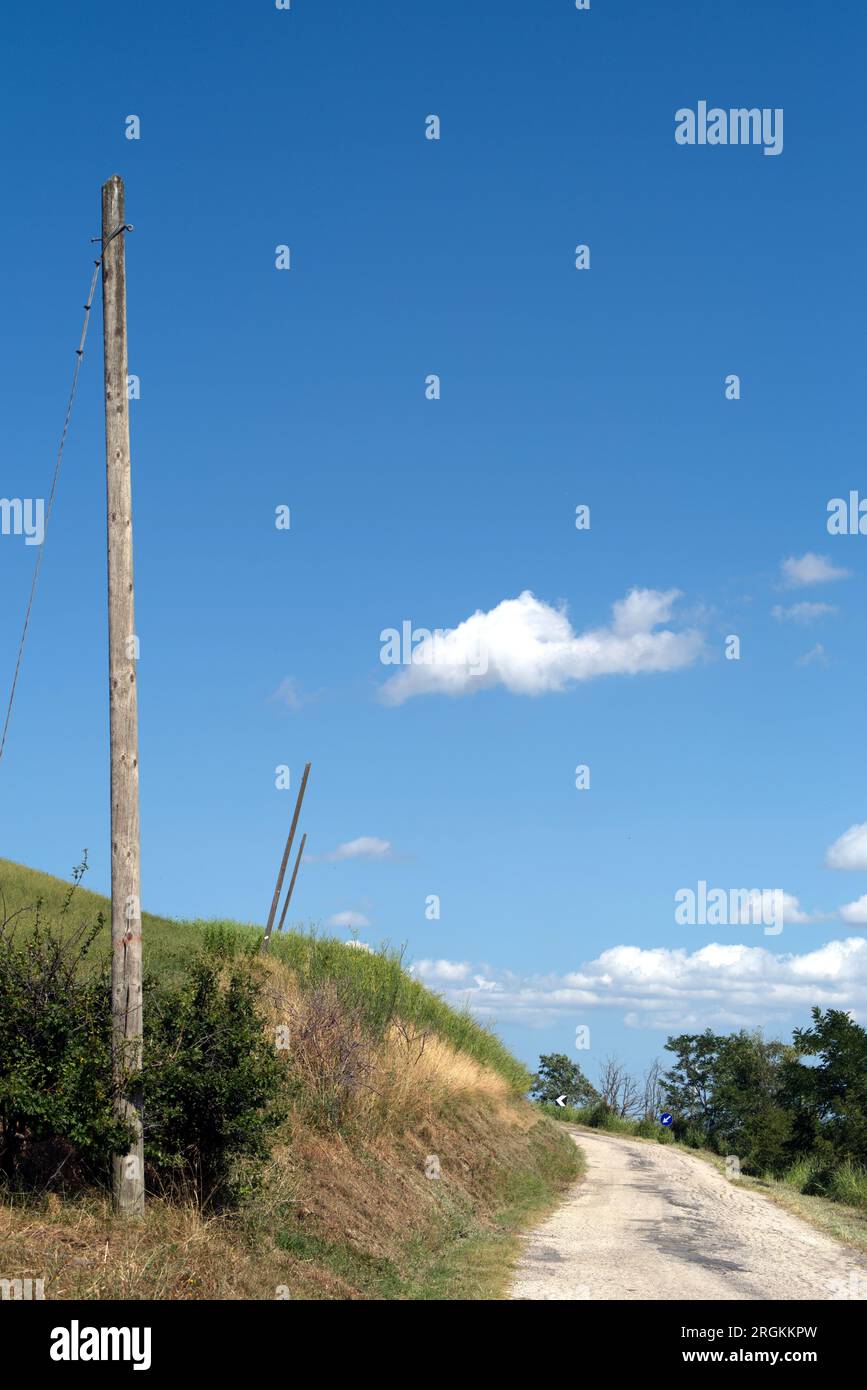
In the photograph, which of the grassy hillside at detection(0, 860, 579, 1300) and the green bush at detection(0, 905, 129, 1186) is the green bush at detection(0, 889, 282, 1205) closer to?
the green bush at detection(0, 905, 129, 1186)

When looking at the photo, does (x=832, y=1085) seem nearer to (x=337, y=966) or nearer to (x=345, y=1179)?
(x=337, y=966)

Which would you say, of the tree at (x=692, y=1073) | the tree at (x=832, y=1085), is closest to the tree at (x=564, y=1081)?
the tree at (x=692, y=1073)

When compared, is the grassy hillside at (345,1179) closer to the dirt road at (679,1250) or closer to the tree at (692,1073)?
the dirt road at (679,1250)

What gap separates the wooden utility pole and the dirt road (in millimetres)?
5153

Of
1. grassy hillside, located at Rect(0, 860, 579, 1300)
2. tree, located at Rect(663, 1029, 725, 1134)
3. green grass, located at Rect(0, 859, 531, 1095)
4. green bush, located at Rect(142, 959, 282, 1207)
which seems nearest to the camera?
grassy hillside, located at Rect(0, 860, 579, 1300)

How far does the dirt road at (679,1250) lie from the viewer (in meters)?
14.5

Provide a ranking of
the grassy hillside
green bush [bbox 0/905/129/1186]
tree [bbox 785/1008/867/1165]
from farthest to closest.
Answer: tree [bbox 785/1008/867/1165], green bush [bbox 0/905/129/1186], the grassy hillside

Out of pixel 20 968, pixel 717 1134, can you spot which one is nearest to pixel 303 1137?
pixel 20 968

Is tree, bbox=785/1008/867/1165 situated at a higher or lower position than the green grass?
lower

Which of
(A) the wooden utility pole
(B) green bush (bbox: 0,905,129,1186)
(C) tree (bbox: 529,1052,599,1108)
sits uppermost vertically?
(A) the wooden utility pole

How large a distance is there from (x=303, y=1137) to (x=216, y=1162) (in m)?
3.46

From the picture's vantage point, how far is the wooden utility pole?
1231cm

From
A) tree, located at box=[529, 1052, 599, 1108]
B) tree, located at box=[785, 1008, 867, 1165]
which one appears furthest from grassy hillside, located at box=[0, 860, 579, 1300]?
tree, located at box=[529, 1052, 599, 1108]

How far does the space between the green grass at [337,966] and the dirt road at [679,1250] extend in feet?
16.5
